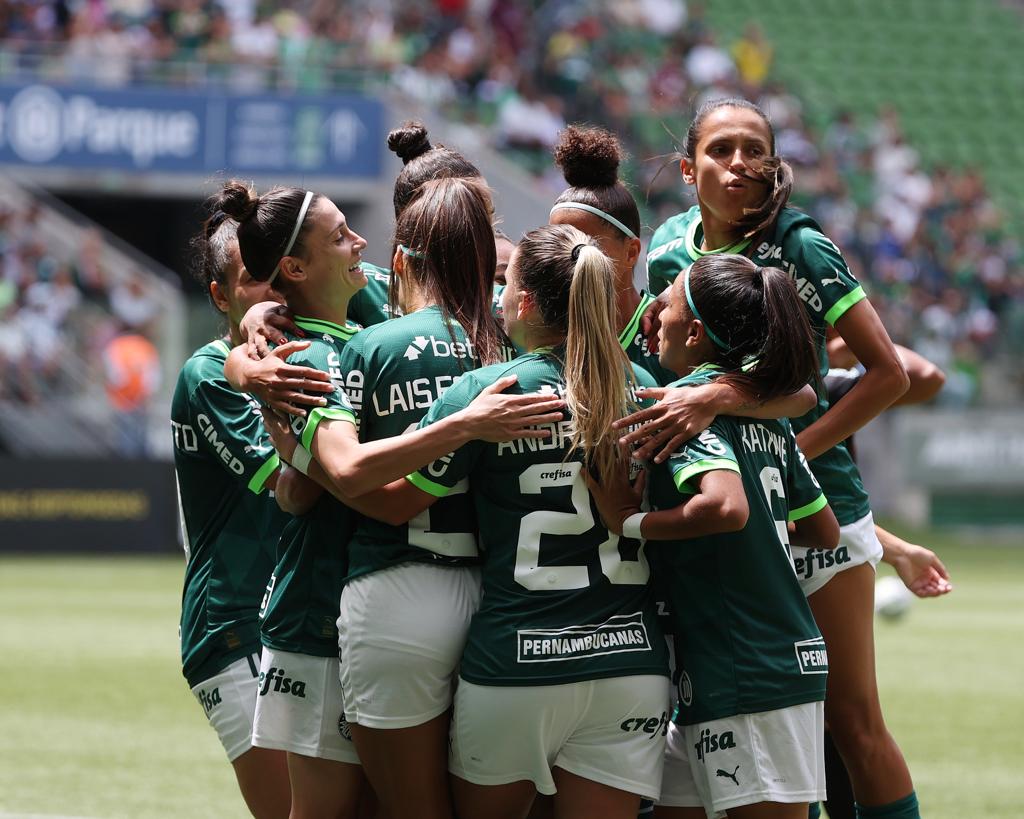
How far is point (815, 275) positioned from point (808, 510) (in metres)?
0.73

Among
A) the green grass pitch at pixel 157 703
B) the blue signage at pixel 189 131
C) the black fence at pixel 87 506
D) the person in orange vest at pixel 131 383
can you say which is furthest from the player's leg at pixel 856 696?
the blue signage at pixel 189 131

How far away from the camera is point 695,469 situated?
3.65m

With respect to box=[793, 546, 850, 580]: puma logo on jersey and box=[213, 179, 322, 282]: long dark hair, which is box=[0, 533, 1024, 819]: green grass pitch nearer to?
box=[793, 546, 850, 580]: puma logo on jersey

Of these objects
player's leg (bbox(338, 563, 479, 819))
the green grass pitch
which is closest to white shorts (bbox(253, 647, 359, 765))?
player's leg (bbox(338, 563, 479, 819))

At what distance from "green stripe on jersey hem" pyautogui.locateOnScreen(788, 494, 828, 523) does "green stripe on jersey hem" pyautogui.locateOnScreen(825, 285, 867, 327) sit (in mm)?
589

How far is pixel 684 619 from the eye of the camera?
12.4 feet

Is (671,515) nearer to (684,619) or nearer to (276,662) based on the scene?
(684,619)

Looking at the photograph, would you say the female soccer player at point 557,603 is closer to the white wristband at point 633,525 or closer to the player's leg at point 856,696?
the white wristband at point 633,525

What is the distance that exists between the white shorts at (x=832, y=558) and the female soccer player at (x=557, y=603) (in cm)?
97

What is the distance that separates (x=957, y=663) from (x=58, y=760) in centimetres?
665

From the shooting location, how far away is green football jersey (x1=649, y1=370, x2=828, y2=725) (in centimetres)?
369

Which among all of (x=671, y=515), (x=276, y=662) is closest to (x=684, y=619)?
(x=671, y=515)

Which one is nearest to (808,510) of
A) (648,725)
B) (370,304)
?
(648,725)

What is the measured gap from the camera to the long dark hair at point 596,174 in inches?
174
